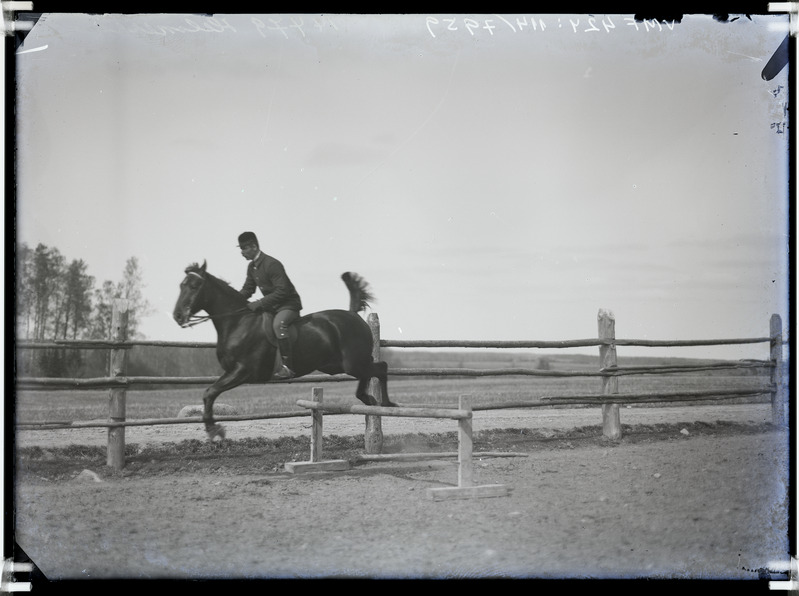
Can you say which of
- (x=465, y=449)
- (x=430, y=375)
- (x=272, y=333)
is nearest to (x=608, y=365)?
(x=430, y=375)

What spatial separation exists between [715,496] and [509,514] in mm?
1615

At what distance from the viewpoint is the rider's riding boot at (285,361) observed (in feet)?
20.4

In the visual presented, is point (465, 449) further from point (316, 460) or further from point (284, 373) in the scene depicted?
point (284, 373)

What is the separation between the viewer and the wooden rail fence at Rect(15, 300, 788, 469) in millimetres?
6324

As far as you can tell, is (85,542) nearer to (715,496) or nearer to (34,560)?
(34,560)

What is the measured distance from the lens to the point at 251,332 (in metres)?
6.19

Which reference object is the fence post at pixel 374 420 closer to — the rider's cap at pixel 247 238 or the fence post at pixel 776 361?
the rider's cap at pixel 247 238

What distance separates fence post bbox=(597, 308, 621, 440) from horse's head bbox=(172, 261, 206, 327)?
4.51 metres

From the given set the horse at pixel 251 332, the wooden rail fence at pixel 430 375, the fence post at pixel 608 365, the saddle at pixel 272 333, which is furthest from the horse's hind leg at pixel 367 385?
the fence post at pixel 608 365

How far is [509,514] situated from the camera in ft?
16.8

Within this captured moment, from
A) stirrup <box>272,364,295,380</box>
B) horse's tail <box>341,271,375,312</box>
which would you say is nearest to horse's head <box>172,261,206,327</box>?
stirrup <box>272,364,295,380</box>

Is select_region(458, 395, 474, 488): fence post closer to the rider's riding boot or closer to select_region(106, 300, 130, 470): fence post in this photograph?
the rider's riding boot

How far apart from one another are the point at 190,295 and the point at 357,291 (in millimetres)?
1352

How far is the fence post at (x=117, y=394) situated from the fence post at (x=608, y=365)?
5018mm
